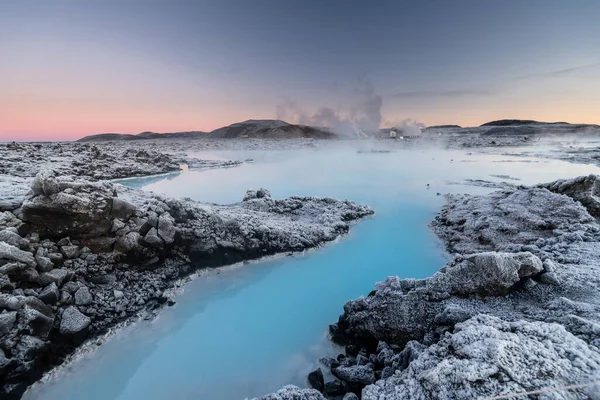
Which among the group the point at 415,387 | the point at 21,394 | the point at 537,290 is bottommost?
the point at 21,394

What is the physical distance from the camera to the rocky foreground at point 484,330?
2402 millimetres

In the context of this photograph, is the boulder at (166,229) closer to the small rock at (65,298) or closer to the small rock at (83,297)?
the small rock at (83,297)

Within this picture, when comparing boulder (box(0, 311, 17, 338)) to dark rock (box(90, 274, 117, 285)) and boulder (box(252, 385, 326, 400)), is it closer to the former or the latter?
dark rock (box(90, 274, 117, 285))

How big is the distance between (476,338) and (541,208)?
6.32 meters

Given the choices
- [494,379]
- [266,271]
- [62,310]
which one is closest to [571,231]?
[494,379]

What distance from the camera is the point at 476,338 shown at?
2.82m

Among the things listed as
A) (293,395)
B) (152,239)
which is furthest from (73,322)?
(293,395)

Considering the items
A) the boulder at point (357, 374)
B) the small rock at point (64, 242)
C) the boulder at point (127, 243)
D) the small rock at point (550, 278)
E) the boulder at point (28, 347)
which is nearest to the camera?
the boulder at point (357, 374)

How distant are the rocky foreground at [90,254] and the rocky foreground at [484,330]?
116 inches

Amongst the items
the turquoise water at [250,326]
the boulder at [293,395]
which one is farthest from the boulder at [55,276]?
the boulder at [293,395]

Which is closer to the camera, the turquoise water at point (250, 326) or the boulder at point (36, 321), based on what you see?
the turquoise water at point (250, 326)

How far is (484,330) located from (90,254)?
18.7ft

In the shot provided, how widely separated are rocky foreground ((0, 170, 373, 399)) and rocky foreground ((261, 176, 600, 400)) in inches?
116

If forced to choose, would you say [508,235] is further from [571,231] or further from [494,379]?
[494,379]
